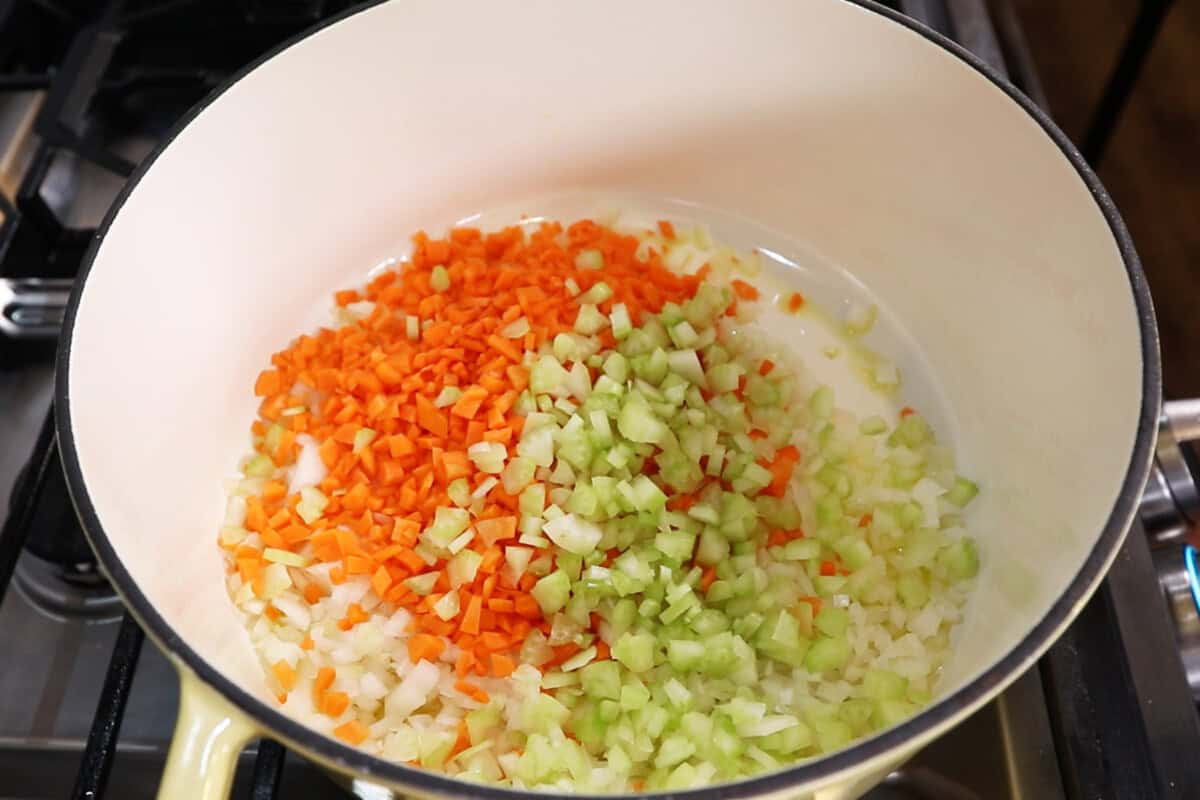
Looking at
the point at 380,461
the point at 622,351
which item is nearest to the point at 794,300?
the point at 622,351

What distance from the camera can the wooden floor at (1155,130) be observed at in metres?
1.69

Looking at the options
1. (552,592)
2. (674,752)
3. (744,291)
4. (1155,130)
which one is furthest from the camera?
(1155,130)

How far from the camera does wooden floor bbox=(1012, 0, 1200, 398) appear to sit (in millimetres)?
1691

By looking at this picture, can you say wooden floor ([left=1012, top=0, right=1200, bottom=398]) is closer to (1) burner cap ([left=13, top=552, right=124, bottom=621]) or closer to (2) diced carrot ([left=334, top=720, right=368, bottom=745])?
(2) diced carrot ([left=334, top=720, right=368, bottom=745])

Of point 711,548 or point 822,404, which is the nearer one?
point 711,548

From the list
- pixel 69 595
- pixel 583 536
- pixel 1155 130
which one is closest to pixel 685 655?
pixel 583 536

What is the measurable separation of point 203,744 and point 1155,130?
2019 millimetres

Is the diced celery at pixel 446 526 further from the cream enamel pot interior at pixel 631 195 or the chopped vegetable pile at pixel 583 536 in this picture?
the cream enamel pot interior at pixel 631 195

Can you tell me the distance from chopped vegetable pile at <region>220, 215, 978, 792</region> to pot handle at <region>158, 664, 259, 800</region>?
0.22m

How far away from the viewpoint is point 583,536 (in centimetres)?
84

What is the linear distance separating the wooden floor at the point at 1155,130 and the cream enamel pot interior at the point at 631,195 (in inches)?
33.7

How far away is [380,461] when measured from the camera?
0.92 metres

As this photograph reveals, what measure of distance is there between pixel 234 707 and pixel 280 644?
302mm

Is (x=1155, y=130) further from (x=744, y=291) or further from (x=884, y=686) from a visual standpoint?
(x=884, y=686)
